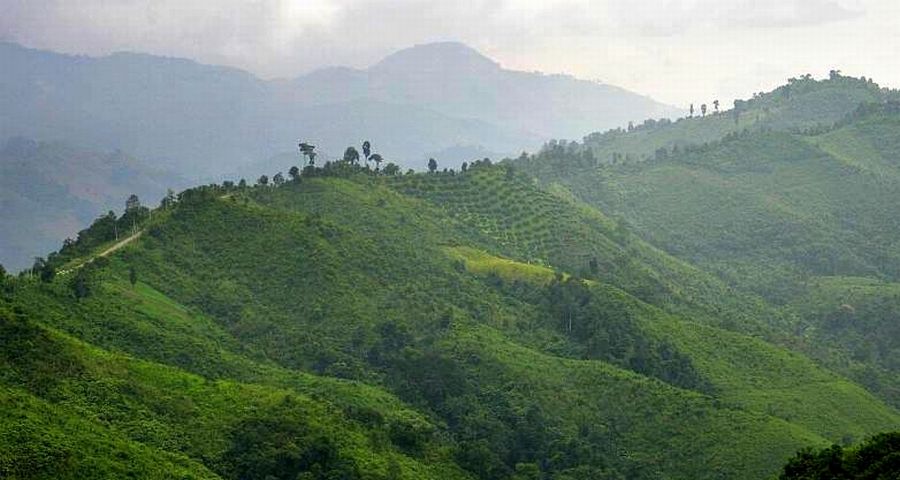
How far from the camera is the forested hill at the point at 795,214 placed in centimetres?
11362

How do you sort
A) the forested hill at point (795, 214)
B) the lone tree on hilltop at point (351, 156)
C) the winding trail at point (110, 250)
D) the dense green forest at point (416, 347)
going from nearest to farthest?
the dense green forest at point (416, 347) → the winding trail at point (110, 250) → the lone tree on hilltop at point (351, 156) → the forested hill at point (795, 214)

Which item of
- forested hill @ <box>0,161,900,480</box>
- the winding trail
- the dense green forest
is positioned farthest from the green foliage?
the winding trail

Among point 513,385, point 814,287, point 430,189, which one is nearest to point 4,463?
point 513,385

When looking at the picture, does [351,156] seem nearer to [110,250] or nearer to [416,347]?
[110,250]

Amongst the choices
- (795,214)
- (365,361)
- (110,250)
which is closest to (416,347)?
(365,361)

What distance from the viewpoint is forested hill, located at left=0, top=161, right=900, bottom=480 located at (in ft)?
155

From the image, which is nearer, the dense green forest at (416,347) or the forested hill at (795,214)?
the dense green forest at (416,347)

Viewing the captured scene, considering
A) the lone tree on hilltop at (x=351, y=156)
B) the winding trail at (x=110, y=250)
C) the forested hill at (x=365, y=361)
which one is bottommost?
the forested hill at (x=365, y=361)

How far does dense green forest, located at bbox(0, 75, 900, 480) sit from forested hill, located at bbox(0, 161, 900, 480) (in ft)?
0.63

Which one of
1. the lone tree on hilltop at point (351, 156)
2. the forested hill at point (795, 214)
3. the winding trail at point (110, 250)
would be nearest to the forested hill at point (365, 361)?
the winding trail at point (110, 250)

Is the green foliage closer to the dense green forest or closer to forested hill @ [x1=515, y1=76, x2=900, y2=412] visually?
the dense green forest

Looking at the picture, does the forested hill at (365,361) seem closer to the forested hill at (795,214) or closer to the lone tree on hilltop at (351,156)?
the lone tree on hilltop at (351,156)

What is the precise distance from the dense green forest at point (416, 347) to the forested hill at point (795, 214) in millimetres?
1140

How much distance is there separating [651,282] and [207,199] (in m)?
50.1
